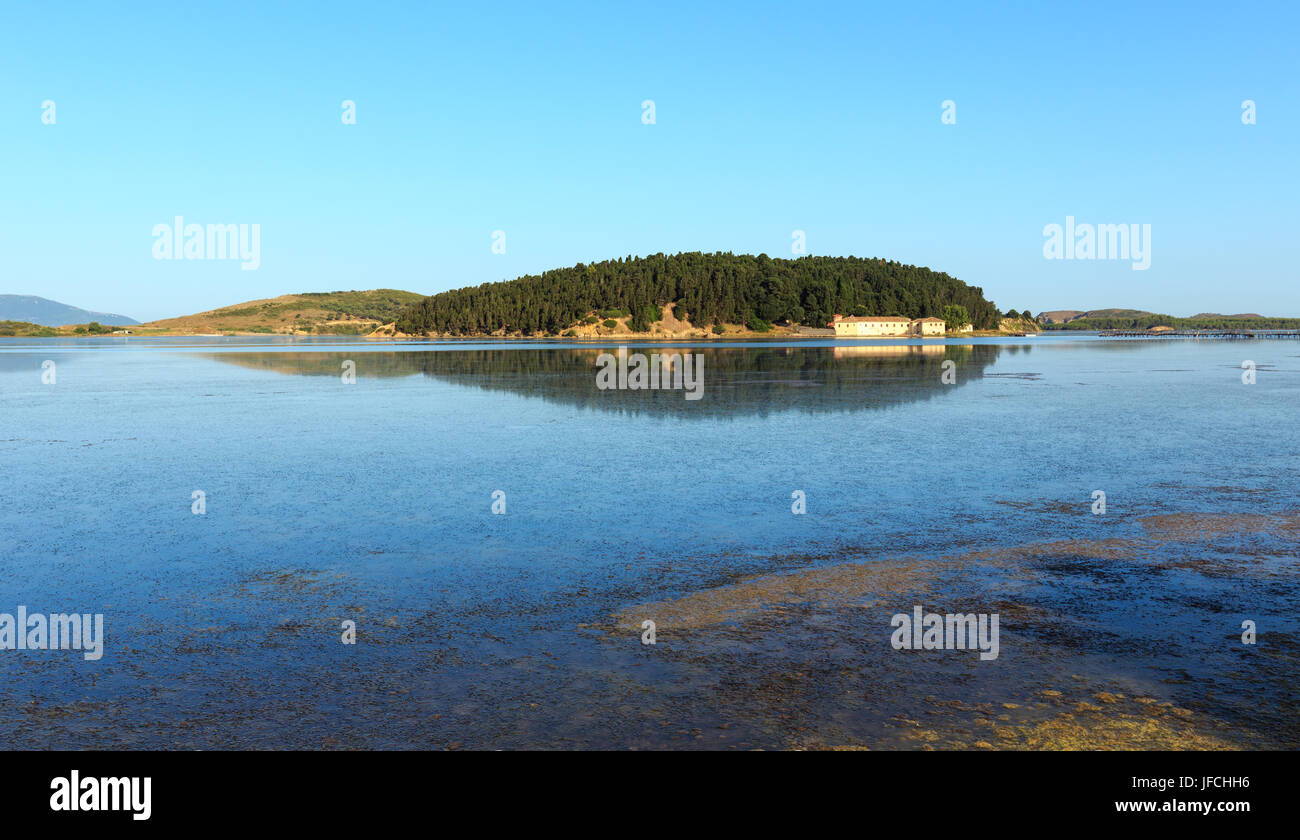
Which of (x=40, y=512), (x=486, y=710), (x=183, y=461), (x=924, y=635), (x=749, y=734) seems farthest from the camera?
(x=183, y=461)

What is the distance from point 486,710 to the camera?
843cm

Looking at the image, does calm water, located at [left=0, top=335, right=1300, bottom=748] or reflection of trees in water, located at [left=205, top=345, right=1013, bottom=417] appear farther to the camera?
reflection of trees in water, located at [left=205, top=345, right=1013, bottom=417]

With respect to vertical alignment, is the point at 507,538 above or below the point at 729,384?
below

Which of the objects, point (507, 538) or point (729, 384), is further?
point (729, 384)

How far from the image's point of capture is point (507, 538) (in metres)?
15.6

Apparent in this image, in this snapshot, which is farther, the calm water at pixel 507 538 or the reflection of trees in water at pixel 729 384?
the reflection of trees in water at pixel 729 384

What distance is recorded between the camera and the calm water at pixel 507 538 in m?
8.62

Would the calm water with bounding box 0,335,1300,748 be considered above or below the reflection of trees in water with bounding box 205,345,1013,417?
below

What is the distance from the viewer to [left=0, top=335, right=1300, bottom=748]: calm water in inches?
339

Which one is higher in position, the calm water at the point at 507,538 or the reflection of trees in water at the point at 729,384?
the reflection of trees in water at the point at 729,384

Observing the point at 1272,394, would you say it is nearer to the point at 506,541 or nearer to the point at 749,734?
the point at 506,541
